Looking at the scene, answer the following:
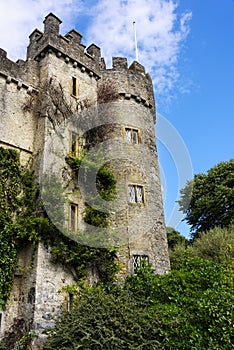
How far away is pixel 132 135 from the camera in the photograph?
1688cm

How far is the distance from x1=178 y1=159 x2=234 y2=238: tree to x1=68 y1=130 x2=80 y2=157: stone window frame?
13802mm

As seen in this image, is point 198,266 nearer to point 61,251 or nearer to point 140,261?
point 140,261

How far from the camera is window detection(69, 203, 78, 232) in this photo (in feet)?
43.7

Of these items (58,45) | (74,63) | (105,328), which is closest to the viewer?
(105,328)

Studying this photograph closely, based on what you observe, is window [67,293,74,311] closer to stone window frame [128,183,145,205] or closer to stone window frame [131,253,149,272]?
stone window frame [131,253,149,272]

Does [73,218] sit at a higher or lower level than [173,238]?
lower

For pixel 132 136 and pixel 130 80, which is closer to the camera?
pixel 132 136

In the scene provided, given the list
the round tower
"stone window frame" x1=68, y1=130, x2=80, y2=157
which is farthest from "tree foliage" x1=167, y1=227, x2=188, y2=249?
"stone window frame" x1=68, y1=130, x2=80, y2=157

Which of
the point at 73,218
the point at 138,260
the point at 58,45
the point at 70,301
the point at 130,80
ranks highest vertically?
the point at 58,45

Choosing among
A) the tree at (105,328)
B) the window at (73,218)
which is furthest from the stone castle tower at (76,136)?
the tree at (105,328)

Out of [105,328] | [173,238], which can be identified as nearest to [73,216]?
[105,328]

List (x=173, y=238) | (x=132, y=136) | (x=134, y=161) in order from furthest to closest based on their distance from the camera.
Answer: (x=173, y=238) → (x=132, y=136) → (x=134, y=161)

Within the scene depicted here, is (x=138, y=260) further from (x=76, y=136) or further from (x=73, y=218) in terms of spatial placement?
(x=76, y=136)

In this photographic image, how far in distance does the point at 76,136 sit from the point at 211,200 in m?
14.4
